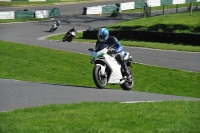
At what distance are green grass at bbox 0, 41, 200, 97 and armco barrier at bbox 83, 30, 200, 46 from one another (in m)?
7.80

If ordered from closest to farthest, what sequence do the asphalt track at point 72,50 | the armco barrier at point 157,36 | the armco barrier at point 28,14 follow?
1. the asphalt track at point 72,50
2. the armco barrier at point 157,36
3. the armco barrier at point 28,14

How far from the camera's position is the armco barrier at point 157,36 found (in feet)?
93.3

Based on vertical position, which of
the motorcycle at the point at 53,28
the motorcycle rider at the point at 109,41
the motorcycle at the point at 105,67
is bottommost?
the motorcycle at the point at 53,28

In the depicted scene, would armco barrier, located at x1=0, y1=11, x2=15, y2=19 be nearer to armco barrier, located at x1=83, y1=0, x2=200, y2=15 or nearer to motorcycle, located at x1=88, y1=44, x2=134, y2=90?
armco barrier, located at x1=83, y1=0, x2=200, y2=15

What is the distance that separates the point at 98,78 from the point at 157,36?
59.0 ft

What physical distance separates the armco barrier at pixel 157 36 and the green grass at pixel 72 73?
25.6 feet

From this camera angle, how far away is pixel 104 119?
7645 millimetres

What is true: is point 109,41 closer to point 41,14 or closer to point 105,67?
point 105,67

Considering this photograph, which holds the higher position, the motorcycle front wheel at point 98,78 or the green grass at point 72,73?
the motorcycle front wheel at point 98,78

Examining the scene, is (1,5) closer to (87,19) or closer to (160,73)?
(87,19)

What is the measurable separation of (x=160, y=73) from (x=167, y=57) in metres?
4.32

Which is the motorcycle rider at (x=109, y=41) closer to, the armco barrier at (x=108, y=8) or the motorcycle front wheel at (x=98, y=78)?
the motorcycle front wheel at (x=98, y=78)

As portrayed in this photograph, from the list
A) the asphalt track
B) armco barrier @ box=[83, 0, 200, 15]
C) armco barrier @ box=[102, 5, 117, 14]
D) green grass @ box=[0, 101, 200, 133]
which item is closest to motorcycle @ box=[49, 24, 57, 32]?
the asphalt track

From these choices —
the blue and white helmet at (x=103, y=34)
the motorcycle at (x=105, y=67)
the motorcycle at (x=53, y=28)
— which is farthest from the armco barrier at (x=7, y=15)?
the blue and white helmet at (x=103, y=34)
